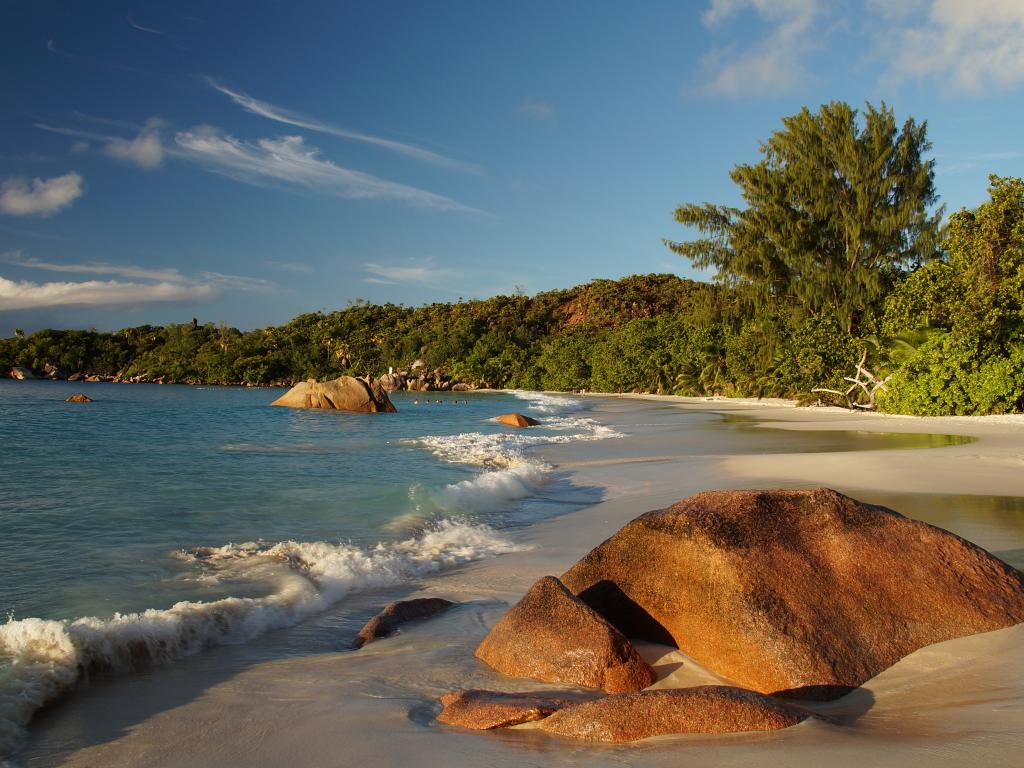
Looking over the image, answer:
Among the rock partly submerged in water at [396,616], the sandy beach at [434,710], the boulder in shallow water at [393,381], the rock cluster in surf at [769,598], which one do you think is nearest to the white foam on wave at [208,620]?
the sandy beach at [434,710]

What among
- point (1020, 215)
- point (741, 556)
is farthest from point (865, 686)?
point (1020, 215)

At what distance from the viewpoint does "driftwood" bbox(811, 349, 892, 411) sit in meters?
32.4

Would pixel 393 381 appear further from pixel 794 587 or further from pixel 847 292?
pixel 794 587

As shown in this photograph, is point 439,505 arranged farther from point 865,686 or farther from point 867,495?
point 865,686

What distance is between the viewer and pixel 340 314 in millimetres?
132875

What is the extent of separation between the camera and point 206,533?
8.13m

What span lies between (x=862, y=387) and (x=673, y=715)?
34528 millimetres

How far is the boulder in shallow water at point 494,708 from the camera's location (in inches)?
127

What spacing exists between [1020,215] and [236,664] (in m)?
27.4

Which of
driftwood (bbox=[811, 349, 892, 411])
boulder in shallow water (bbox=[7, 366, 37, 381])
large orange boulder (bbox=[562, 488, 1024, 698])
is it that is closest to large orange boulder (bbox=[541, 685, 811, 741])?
large orange boulder (bbox=[562, 488, 1024, 698])

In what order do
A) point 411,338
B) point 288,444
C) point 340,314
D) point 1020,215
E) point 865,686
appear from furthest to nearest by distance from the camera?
point 340,314, point 411,338, point 1020,215, point 288,444, point 865,686

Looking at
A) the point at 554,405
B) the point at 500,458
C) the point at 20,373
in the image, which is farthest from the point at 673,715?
the point at 20,373

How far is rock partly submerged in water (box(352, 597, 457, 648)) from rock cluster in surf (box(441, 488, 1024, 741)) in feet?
3.08

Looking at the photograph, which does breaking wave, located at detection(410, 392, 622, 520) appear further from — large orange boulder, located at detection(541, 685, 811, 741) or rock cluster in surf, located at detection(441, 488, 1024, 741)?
large orange boulder, located at detection(541, 685, 811, 741)
